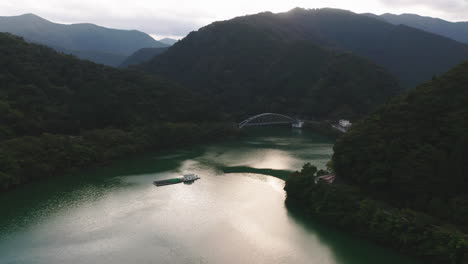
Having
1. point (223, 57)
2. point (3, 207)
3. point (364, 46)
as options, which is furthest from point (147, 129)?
point (364, 46)

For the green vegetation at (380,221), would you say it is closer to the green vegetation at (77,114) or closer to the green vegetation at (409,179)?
the green vegetation at (409,179)

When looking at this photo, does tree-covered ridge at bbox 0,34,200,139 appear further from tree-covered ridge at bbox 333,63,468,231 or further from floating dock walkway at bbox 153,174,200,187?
tree-covered ridge at bbox 333,63,468,231

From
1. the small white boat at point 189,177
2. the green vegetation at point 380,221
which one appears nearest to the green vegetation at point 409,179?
the green vegetation at point 380,221

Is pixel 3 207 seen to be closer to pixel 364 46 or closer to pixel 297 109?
pixel 297 109

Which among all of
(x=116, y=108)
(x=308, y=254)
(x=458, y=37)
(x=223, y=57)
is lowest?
(x=308, y=254)

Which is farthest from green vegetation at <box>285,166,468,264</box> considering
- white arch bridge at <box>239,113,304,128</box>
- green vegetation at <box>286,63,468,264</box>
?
white arch bridge at <box>239,113,304,128</box>

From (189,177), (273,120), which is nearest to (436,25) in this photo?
(273,120)

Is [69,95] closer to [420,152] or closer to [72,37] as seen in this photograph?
[420,152]
